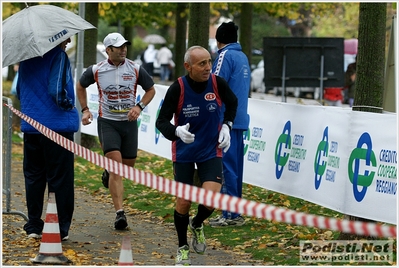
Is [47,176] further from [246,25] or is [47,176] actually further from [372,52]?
[246,25]

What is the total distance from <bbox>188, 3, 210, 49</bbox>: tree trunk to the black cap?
212cm

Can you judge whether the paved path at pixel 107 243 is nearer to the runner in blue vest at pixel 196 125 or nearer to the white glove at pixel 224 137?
the runner in blue vest at pixel 196 125

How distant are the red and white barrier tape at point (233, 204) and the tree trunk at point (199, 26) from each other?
4386 millimetres

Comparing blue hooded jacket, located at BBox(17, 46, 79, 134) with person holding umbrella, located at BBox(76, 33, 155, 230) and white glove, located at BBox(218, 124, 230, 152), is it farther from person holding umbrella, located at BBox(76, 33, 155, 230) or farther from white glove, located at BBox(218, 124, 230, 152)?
white glove, located at BBox(218, 124, 230, 152)

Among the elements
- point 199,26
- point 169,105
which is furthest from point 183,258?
point 199,26

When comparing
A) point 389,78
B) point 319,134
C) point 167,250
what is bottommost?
point 167,250

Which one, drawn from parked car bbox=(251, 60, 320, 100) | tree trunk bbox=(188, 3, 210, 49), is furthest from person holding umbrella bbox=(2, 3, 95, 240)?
parked car bbox=(251, 60, 320, 100)

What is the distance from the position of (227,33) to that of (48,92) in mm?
2451

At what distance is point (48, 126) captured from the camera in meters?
8.80

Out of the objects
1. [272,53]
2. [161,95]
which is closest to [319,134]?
[161,95]

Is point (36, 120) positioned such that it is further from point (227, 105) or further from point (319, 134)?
point (319, 134)

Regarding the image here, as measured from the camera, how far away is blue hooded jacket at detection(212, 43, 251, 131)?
10070 mm

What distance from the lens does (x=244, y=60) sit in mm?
10195

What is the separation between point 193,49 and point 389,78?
4150 mm
